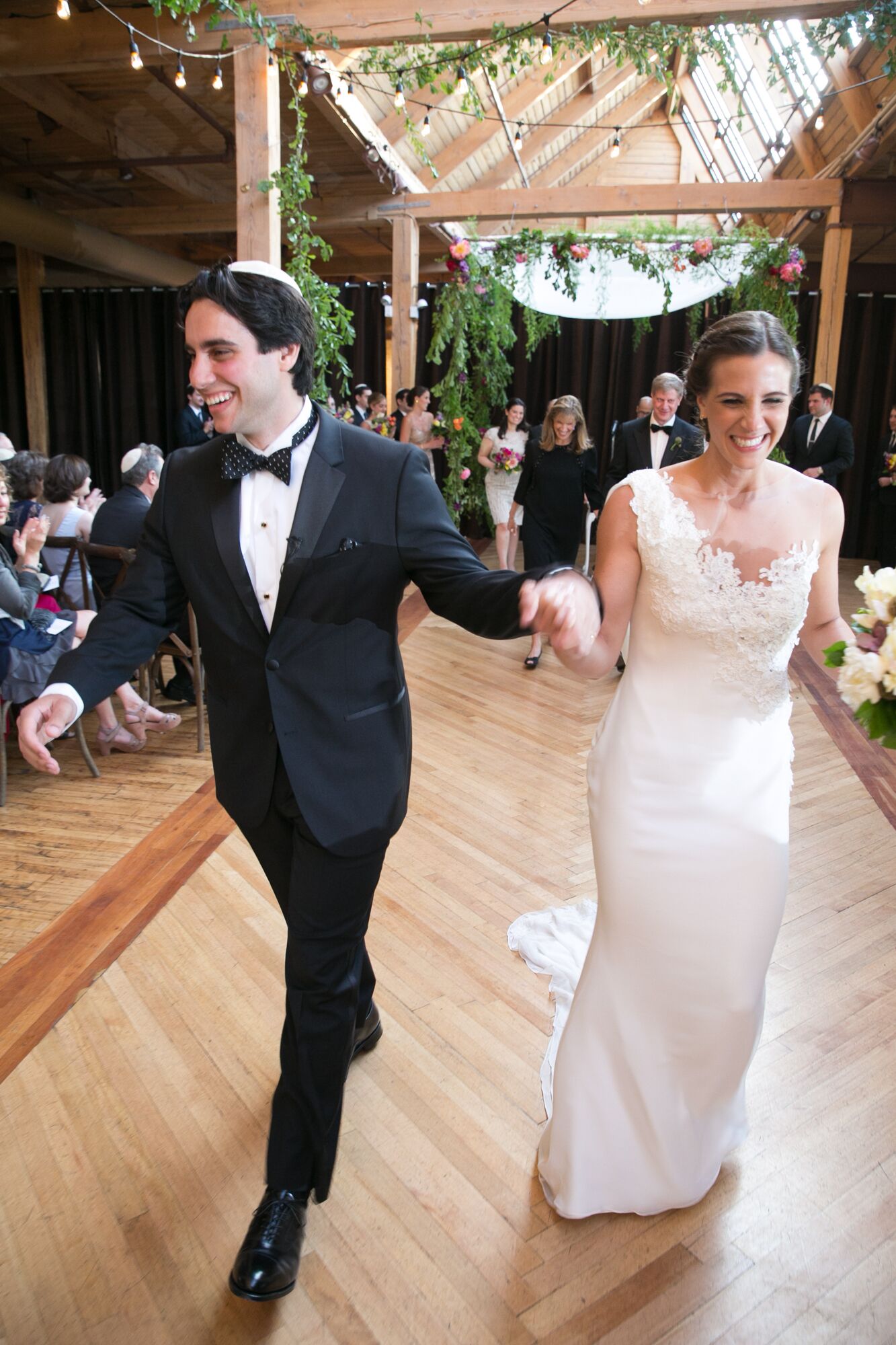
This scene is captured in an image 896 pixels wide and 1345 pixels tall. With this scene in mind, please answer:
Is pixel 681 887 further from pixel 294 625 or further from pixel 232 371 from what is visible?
pixel 232 371

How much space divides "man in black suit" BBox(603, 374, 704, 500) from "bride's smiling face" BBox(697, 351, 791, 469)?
409cm

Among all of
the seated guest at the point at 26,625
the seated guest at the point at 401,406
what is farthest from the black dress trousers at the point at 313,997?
the seated guest at the point at 401,406

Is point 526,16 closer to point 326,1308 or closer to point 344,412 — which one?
point 344,412

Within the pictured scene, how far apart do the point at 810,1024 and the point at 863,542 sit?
10.5 m

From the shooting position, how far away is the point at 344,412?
7742 mm

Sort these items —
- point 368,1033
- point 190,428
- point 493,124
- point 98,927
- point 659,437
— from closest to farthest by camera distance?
point 368,1033, point 98,927, point 659,437, point 190,428, point 493,124

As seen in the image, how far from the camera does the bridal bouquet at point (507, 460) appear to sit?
26.2 feet

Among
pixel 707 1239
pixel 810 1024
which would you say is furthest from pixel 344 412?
pixel 707 1239

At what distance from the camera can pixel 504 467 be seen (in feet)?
26.2

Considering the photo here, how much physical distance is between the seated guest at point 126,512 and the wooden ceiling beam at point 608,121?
8.90 m

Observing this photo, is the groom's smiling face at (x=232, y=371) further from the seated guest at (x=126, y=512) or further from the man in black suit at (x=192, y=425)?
the man in black suit at (x=192, y=425)

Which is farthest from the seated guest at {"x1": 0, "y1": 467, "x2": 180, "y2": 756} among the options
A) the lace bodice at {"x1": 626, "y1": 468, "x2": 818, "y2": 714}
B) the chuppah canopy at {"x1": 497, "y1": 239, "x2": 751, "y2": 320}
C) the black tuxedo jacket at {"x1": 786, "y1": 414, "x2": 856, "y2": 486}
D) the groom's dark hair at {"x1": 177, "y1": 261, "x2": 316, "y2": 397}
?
the black tuxedo jacket at {"x1": 786, "y1": 414, "x2": 856, "y2": 486}

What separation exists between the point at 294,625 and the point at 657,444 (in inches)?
193

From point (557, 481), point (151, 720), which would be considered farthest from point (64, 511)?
point (557, 481)
